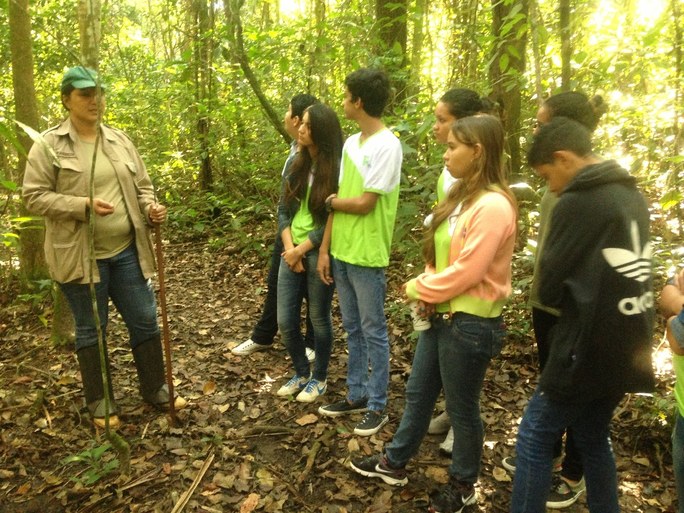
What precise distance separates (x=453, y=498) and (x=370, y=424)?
32.0 inches

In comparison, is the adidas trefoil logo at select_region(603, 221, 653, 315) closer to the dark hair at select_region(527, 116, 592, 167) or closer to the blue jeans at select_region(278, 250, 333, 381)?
the dark hair at select_region(527, 116, 592, 167)

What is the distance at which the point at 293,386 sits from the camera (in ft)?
12.8

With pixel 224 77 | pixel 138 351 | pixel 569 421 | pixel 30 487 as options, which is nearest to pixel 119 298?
pixel 138 351

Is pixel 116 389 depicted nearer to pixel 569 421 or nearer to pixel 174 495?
pixel 174 495

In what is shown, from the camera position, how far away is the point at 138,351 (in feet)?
11.8

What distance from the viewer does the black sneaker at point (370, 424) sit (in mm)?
3326

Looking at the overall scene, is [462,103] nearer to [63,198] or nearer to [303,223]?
[303,223]

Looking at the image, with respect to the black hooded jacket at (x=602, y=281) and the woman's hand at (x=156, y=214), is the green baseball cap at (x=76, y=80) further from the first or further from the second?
the black hooded jacket at (x=602, y=281)

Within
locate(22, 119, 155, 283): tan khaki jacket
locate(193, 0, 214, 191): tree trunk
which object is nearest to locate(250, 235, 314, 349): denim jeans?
locate(22, 119, 155, 283): tan khaki jacket

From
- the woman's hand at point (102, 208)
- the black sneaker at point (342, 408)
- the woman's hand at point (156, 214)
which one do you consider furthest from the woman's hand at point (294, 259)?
the woman's hand at point (102, 208)

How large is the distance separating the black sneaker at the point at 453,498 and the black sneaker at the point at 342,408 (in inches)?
38.1

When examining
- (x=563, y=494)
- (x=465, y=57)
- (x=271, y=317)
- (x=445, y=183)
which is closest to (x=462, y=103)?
(x=445, y=183)

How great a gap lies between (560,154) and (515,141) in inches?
153

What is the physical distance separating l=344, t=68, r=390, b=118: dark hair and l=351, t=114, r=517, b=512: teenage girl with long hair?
0.83 metres
